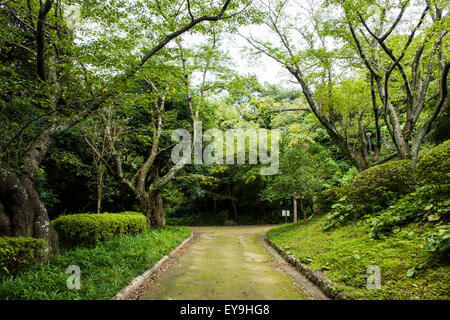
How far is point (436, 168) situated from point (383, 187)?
7.66 ft

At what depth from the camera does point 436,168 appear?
4254mm

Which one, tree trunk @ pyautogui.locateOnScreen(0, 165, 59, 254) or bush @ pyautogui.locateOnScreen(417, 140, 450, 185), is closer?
bush @ pyautogui.locateOnScreen(417, 140, 450, 185)

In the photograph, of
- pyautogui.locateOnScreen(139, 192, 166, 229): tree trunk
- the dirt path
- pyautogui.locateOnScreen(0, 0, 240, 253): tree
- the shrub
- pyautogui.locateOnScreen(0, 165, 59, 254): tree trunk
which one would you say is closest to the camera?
the dirt path

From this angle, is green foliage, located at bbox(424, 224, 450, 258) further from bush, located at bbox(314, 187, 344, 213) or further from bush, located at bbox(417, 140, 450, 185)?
bush, located at bbox(314, 187, 344, 213)

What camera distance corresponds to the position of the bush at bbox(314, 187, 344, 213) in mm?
9625

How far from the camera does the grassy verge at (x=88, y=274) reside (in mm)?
3156

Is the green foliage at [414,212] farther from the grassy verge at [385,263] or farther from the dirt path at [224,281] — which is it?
the dirt path at [224,281]

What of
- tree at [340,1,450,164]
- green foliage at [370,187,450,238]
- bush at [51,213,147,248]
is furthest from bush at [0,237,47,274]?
tree at [340,1,450,164]

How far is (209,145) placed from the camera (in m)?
13.9

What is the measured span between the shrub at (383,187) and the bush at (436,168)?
6.05 ft

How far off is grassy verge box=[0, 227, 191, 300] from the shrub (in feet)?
19.3

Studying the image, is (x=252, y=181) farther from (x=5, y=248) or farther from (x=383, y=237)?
(x=5, y=248)

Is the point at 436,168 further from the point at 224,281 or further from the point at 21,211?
the point at 21,211
